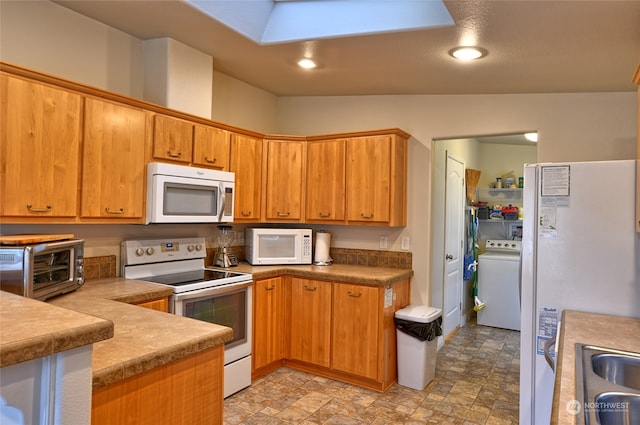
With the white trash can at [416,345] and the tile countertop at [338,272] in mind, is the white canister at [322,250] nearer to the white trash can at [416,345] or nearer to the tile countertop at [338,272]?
A: the tile countertop at [338,272]

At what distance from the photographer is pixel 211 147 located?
318cm

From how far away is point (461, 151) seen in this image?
16.1ft

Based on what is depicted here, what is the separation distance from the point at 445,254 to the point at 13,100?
374 centimetres

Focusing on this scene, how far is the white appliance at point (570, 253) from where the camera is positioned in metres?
2.10

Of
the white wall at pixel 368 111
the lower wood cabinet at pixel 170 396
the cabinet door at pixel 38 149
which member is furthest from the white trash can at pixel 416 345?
the cabinet door at pixel 38 149

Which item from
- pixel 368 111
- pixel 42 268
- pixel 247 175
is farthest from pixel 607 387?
pixel 368 111

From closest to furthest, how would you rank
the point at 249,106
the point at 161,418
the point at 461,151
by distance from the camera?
1. the point at 161,418
2. the point at 249,106
3. the point at 461,151

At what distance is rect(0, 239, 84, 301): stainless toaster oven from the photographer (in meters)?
1.83

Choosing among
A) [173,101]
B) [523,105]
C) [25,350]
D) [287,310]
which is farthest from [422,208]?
[25,350]

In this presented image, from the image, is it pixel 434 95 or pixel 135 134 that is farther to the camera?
pixel 434 95

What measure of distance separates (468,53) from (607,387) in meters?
1.99

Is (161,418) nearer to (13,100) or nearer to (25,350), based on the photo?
(25,350)

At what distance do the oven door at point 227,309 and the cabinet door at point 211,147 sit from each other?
0.95 m

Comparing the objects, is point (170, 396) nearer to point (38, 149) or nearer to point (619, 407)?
point (619, 407)
